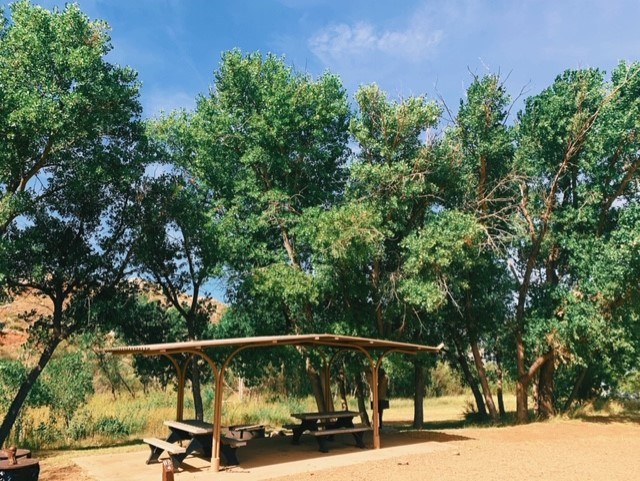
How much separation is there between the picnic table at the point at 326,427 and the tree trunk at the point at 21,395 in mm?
7096

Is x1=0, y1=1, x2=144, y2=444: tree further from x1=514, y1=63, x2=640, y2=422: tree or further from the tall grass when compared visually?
x1=514, y1=63, x2=640, y2=422: tree

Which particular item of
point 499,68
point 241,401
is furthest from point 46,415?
point 499,68

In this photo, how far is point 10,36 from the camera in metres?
13.2

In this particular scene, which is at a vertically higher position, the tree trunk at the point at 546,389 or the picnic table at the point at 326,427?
the tree trunk at the point at 546,389

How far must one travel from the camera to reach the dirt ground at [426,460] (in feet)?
30.0

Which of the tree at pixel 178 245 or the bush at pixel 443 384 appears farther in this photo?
the bush at pixel 443 384

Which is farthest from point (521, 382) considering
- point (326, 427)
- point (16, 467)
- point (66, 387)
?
point (16, 467)

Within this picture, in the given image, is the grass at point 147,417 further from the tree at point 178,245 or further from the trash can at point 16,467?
the trash can at point 16,467

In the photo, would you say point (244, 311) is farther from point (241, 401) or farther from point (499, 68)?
point (499, 68)

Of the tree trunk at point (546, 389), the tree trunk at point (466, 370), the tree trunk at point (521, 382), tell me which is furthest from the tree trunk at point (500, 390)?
the tree trunk at point (521, 382)

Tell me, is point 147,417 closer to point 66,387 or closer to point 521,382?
point 66,387

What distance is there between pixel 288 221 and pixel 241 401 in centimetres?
1077

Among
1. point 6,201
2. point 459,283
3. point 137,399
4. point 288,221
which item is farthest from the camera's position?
point 137,399

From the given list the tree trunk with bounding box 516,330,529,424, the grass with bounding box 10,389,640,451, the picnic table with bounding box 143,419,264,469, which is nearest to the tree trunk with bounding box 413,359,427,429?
the grass with bounding box 10,389,640,451
